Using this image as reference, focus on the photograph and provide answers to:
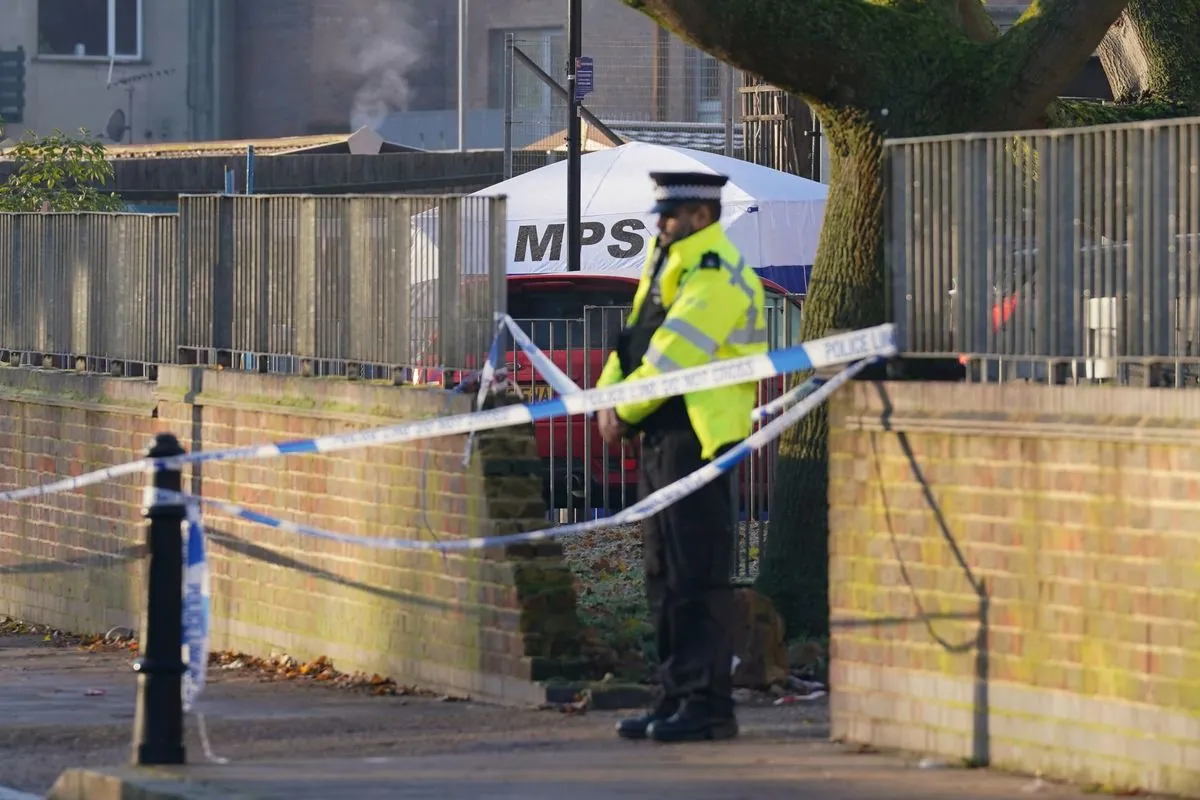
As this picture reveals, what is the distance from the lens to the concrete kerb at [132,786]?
716cm

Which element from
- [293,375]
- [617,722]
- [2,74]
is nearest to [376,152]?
[2,74]

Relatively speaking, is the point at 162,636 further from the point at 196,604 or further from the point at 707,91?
the point at 707,91

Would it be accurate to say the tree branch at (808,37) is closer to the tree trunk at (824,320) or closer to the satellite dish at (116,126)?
the tree trunk at (824,320)

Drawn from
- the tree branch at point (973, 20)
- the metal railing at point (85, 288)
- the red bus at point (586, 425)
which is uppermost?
the tree branch at point (973, 20)

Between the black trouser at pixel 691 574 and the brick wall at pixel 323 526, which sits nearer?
the black trouser at pixel 691 574

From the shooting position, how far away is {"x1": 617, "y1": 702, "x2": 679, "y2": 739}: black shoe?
8547mm

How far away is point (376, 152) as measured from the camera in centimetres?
4209

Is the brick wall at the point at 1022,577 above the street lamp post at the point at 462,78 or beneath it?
beneath

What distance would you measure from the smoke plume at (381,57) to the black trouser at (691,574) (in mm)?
44653

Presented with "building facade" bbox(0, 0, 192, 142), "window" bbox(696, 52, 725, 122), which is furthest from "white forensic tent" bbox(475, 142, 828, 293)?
"building facade" bbox(0, 0, 192, 142)

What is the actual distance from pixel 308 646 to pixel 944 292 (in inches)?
177

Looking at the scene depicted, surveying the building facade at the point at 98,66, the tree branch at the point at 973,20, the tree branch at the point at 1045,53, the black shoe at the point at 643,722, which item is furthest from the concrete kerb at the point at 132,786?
the building facade at the point at 98,66

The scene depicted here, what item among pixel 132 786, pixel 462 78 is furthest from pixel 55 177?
pixel 462 78

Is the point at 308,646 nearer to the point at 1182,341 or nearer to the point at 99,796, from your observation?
the point at 99,796
